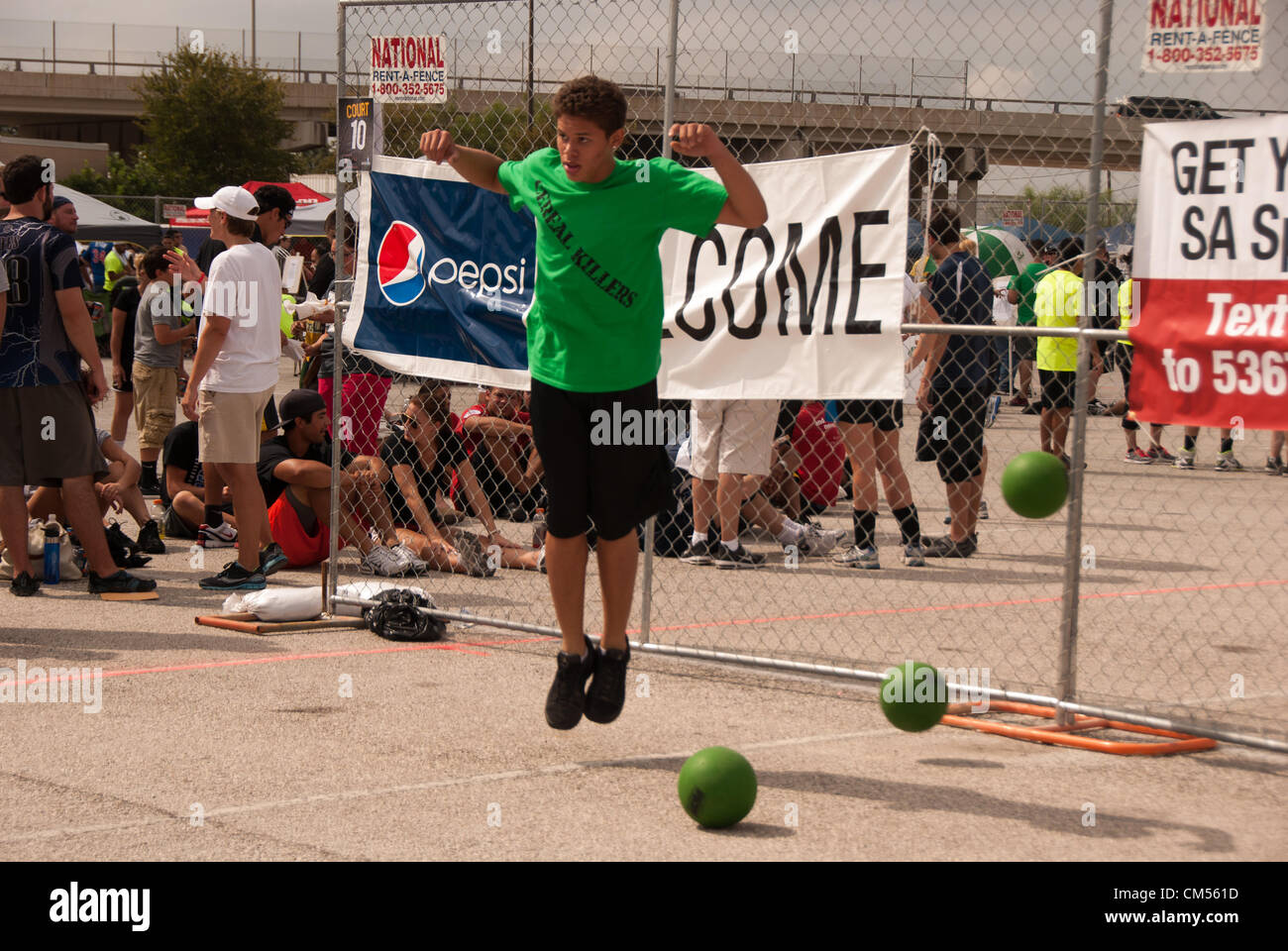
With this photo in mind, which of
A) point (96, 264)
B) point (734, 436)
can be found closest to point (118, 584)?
point (734, 436)

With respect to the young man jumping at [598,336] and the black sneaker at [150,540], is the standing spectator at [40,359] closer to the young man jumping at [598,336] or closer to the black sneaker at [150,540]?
the black sneaker at [150,540]

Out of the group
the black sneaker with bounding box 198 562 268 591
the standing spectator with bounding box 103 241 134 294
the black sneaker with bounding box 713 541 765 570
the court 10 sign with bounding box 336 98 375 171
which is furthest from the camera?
the standing spectator with bounding box 103 241 134 294

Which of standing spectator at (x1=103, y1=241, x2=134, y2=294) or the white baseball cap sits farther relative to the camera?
standing spectator at (x1=103, y1=241, x2=134, y2=294)

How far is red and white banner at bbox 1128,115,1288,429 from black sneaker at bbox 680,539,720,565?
14.1 feet

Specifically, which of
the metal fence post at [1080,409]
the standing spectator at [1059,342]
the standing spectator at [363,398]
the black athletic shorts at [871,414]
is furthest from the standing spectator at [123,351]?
A: the metal fence post at [1080,409]

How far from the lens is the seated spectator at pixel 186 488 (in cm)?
959

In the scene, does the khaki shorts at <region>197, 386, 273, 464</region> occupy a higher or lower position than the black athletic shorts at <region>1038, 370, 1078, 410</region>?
lower

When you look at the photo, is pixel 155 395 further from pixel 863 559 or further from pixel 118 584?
pixel 863 559

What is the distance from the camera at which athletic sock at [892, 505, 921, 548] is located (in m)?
→ 9.06

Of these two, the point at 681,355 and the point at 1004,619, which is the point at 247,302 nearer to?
the point at 681,355

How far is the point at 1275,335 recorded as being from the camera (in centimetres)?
459

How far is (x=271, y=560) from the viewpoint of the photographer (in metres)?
8.28

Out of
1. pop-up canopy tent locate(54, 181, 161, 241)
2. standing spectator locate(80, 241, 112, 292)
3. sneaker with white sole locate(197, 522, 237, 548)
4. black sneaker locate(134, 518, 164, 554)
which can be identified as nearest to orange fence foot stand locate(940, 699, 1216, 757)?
sneaker with white sole locate(197, 522, 237, 548)

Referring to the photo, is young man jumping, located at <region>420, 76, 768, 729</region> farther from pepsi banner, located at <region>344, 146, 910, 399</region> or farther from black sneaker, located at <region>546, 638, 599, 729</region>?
pepsi banner, located at <region>344, 146, 910, 399</region>
